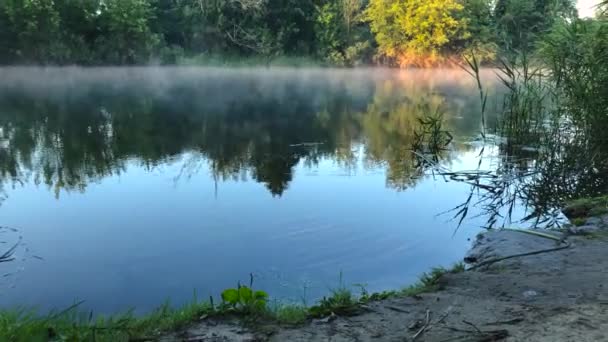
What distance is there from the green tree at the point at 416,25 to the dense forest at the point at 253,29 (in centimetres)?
6

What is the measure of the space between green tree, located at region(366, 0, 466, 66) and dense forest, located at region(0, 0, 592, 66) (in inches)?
2.3

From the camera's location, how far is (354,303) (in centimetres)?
279

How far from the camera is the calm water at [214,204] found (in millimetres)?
3676

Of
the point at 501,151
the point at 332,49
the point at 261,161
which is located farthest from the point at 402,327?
the point at 332,49

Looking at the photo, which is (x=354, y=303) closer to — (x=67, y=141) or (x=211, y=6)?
(x=67, y=141)

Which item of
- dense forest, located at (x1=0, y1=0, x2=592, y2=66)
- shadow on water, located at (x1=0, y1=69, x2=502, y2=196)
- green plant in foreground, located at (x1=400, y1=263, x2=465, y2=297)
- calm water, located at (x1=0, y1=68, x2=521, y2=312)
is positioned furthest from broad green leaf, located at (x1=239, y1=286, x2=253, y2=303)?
dense forest, located at (x1=0, y1=0, x2=592, y2=66)

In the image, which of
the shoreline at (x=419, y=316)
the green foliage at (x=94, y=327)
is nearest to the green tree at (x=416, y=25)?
the shoreline at (x=419, y=316)

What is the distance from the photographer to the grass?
225cm

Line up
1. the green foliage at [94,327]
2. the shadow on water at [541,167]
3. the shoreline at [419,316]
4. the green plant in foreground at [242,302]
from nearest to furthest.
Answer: the green foliage at [94,327]
the shoreline at [419,316]
the green plant in foreground at [242,302]
the shadow on water at [541,167]

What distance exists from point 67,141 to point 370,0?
2790 cm

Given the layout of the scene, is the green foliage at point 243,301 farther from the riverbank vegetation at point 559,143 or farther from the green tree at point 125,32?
the green tree at point 125,32

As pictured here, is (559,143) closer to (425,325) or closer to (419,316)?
(419,316)

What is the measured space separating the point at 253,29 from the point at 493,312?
28.4 m

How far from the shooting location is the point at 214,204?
5398mm
